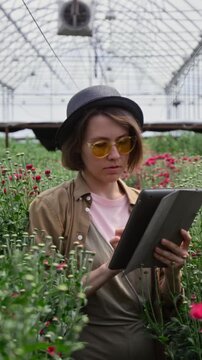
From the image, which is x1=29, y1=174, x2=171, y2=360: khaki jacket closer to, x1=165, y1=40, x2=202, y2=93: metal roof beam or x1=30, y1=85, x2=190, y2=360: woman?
x1=30, y1=85, x2=190, y2=360: woman

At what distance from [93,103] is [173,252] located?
1.65 ft

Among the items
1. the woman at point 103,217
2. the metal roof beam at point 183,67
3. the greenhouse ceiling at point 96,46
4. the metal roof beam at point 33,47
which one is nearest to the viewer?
the woman at point 103,217

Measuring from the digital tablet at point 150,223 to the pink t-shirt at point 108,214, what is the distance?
250 millimetres

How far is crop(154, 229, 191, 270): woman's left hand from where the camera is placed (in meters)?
1.91

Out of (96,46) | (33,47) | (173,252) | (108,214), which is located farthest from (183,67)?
(173,252)

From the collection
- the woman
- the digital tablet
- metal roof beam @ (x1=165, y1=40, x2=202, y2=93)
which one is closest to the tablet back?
the digital tablet

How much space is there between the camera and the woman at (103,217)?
81.3 inches

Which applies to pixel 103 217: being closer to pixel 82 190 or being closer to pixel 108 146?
pixel 82 190

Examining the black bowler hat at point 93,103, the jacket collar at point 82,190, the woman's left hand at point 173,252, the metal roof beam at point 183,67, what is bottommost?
the metal roof beam at point 183,67

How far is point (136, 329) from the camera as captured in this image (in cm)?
209

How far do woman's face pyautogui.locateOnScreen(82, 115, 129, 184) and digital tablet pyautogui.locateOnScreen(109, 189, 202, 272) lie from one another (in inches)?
11.1

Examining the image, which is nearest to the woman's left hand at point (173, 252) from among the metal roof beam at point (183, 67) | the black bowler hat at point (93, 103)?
the black bowler hat at point (93, 103)

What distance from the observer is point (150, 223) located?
70.5 inches

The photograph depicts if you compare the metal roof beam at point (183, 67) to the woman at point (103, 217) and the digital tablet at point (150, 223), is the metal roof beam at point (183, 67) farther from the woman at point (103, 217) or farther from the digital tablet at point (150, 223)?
the digital tablet at point (150, 223)
